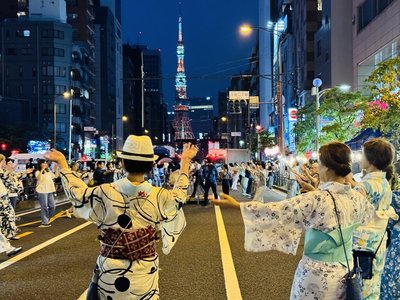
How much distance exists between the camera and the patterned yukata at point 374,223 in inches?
164

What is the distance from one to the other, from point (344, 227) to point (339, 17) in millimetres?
41901

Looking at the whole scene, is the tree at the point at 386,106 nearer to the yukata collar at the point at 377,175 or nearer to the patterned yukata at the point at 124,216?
the yukata collar at the point at 377,175

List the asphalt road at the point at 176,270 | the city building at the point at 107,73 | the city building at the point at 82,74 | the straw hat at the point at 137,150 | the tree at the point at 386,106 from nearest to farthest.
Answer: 1. the straw hat at the point at 137,150
2. the asphalt road at the point at 176,270
3. the tree at the point at 386,106
4. the city building at the point at 82,74
5. the city building at the point at 107,73

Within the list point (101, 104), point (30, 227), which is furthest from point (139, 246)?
point (101, 104)

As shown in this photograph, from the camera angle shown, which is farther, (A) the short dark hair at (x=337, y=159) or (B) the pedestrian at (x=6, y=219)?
(B) the pedestrian at (x=6, y=219)

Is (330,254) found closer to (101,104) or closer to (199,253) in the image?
(199,253)

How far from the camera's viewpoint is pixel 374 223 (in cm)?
417

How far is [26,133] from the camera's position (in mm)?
56438

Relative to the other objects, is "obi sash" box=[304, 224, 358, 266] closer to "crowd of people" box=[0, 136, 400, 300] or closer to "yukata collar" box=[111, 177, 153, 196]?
"crowd of people" box=[0, 136, 400, 300]

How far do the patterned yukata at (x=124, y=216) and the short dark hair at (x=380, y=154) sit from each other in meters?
1.80

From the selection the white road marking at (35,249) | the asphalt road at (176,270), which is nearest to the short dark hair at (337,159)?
the asphalt road at (176,270)

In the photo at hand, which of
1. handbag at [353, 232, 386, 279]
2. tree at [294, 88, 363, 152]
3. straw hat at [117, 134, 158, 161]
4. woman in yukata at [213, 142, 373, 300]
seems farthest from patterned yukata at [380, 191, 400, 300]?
tree at [294, 88, 363, 152]

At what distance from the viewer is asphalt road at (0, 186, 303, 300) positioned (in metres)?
6.57

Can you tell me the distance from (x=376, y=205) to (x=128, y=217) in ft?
6.74
